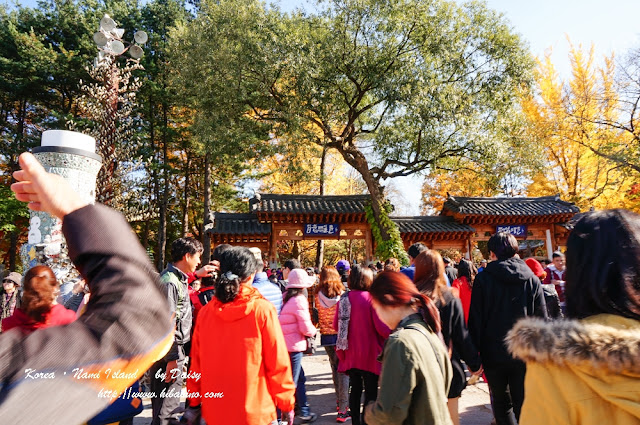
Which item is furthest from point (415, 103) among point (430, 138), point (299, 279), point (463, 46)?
point (299, 279)

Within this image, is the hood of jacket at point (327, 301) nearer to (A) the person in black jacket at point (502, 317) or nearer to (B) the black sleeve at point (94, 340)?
(A) the person in black jacket at point (502, 317)

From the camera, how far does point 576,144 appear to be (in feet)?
64.2

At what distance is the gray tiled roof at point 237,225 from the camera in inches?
556

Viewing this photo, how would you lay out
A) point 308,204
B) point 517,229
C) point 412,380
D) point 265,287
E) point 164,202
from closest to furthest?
point 412,380, point 265,287, point 308,204, point 517,229, point 164,202

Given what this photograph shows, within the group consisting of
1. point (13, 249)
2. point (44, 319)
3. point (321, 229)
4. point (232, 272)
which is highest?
point (321, 229)

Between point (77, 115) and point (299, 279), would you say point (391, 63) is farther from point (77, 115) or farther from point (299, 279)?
point (77, 115)

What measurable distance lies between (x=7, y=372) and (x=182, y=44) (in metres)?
15.7

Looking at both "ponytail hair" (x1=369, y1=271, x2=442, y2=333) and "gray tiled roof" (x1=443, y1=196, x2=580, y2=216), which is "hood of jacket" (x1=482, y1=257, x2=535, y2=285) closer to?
"ponytail hair" (x1=369, y1=271, x2=442, y2=333)

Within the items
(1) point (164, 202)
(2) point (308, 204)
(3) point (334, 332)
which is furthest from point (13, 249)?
(3) point (334, 332)

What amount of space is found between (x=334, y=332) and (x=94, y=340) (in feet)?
15.2

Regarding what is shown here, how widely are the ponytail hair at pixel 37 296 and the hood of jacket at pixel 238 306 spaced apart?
3.52ft

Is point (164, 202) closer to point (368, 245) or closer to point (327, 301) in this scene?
point (368, 245)

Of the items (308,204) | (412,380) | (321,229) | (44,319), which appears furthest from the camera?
(308,204)

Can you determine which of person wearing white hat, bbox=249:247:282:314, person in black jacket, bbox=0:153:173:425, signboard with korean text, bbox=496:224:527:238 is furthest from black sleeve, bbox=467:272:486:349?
signboard with korean text, bbox=496:224:527:238
